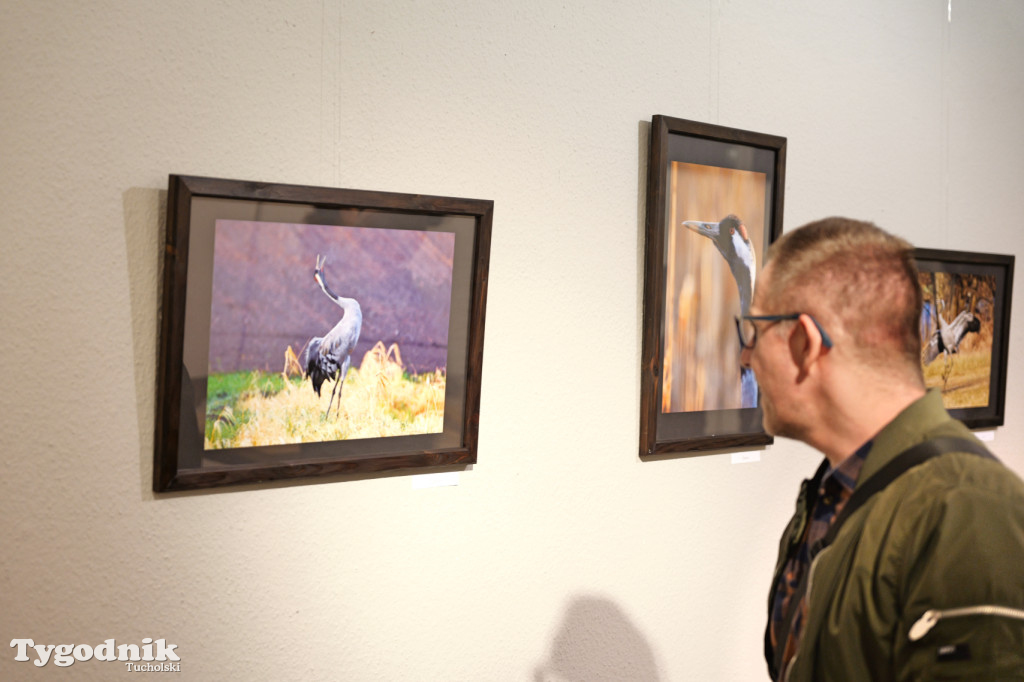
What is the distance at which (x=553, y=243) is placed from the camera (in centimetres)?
265

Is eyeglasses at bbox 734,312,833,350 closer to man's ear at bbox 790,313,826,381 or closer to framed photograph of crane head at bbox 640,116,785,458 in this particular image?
man's ear at bbox 790,313,826,381

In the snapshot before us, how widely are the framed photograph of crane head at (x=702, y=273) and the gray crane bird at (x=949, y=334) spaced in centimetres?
105

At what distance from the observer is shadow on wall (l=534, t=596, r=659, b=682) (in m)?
2.70

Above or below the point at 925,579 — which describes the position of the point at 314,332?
above

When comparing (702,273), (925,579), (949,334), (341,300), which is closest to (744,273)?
(702,273)

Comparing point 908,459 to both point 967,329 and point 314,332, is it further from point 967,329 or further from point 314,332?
point 967,329

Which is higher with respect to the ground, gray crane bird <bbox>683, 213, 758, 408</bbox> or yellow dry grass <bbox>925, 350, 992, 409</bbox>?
gray crane bird <bbox>683, 213, 758, 408</bbox>

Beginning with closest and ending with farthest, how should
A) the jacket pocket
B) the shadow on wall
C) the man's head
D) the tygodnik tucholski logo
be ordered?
the jacket pocket < the man's head < the tygodnik tucholski logo < the shadow on wall

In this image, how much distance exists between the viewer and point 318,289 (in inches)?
87.2

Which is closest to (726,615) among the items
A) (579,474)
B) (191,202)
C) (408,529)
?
(579,474)

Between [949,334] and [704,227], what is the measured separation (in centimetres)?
149

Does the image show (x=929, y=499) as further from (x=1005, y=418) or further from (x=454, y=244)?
(x=1005, y=418)

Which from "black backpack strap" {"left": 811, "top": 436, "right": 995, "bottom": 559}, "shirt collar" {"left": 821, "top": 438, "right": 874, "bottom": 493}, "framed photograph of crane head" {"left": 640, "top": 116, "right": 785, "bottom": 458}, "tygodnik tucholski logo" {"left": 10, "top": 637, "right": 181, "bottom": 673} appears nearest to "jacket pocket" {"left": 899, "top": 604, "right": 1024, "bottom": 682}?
"black backpack strap" {"left": 811, "top": 436, "right": 995, "bottom": 559}

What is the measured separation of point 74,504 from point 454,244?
1.19 m
